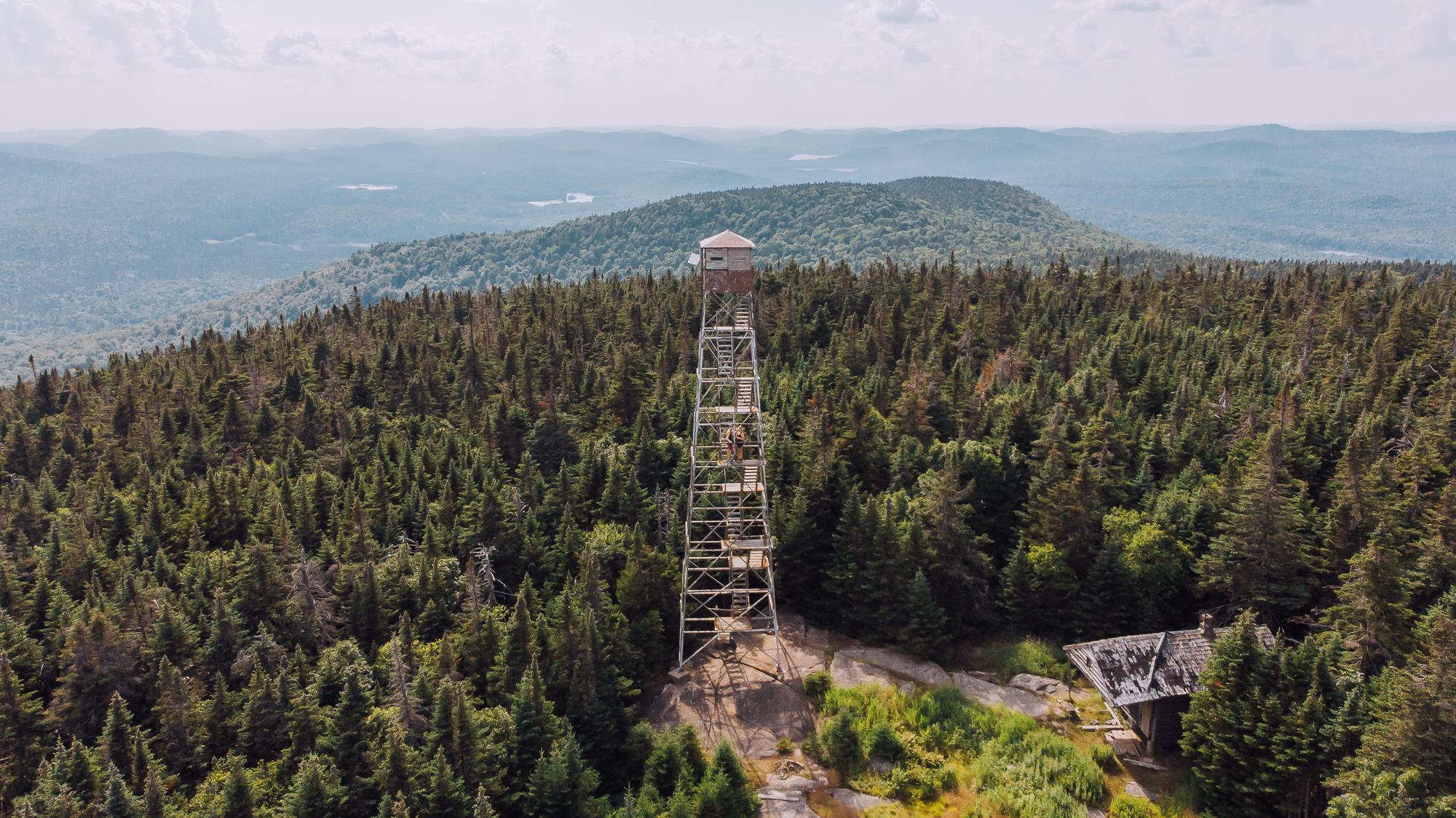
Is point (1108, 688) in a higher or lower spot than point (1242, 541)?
lower

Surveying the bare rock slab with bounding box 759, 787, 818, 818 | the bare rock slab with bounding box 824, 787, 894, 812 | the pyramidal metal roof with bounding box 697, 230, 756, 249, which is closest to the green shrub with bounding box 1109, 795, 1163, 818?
the bare rock slab with bounding box 824, 787, 894, 812

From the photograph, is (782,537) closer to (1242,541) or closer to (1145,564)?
(1145,564)

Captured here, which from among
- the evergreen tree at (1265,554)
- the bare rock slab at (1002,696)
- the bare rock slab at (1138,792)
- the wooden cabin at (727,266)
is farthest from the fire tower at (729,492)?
the evergreen tree at (1265,554)

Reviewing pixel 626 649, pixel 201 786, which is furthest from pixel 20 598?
pixel 626 649

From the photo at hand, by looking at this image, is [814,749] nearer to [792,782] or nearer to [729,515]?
[792,782]

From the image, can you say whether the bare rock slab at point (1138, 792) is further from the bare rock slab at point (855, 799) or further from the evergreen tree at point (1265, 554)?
the evergreen tree at point (1265, 554)

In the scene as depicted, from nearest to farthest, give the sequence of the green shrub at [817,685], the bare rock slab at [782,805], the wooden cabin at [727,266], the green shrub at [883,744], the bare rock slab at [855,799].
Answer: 1. the bare rock slab at [782,805]
2. the bare rock slab at [855,799]
3. the green shrub at [883,744]
4. the green shrub at [817,685]
5. the wooden cabin at [727,266]
